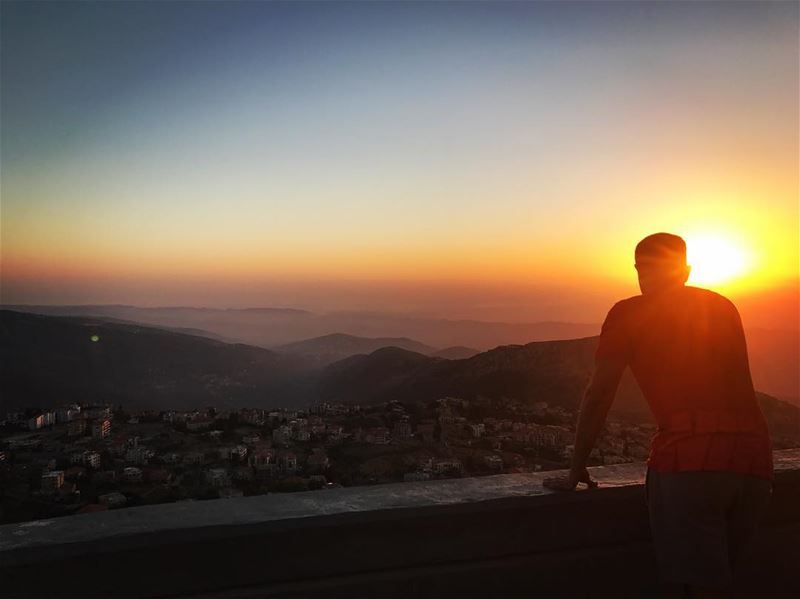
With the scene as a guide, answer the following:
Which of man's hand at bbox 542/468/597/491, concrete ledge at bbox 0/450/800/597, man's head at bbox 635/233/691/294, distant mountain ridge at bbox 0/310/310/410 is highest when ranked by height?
man's head at bbox 635/233/691/294

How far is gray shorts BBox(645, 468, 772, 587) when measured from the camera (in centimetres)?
237

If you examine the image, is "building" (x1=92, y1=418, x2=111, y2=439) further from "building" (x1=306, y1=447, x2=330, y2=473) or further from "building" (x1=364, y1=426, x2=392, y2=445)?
"building" (x1=364, y1=426, x2=392, y2=445)

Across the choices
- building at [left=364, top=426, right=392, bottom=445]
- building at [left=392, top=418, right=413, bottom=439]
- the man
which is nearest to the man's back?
the man

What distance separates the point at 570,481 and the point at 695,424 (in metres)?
0.65

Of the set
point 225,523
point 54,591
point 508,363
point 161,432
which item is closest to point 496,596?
point 225,523

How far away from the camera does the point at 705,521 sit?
7.82 feet

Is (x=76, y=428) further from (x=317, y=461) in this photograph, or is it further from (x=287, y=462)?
(x=317, y=461)

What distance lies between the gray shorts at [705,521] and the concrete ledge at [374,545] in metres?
A: 0.42

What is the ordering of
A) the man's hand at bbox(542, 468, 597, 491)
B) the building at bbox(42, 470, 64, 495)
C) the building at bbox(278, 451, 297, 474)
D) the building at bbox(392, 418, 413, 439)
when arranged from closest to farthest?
the man's hand at bbox(542, 468, 597, 491) → the building at bbox(42, 470, 64, 495) → the building at bbox(278, 451, 297, 474) → the building at bbox(392, 418, 413, 439)

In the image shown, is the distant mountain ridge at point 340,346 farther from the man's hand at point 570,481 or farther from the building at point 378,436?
the man's hand at point 570,481

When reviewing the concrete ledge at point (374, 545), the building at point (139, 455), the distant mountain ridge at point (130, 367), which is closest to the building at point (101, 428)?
the building at point (139, 455)

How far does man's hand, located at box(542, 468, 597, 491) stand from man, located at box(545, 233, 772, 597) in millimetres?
334

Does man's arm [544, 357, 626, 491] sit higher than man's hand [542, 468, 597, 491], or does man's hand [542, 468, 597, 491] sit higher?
man's arm [544, 357, 626, 491]

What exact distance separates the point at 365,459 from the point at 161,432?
3982 millimetres
